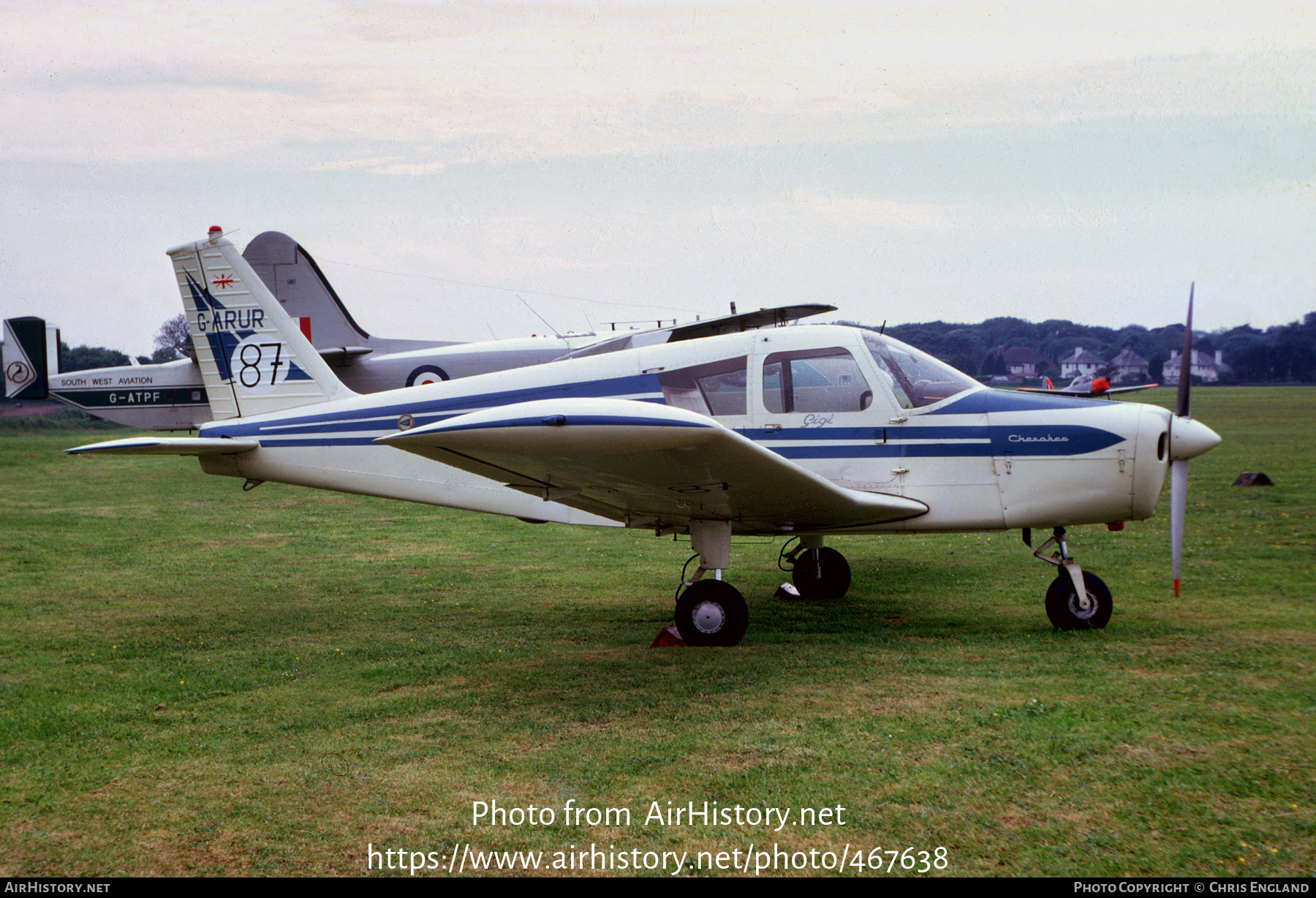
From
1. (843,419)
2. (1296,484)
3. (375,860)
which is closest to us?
(375,860)

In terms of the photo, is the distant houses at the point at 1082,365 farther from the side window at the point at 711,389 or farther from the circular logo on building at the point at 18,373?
the circular logo on building at the point at 18,373

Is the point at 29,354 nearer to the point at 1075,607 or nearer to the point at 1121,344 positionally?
the point at 1075,607

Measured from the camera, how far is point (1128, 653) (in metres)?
6.19

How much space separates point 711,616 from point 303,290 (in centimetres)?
1244

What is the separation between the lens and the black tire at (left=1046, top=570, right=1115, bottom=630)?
6879 millimetres

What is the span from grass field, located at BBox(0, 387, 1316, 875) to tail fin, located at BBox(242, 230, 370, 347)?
20.6ft

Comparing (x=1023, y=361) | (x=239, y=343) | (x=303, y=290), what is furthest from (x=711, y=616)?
(x=1023, y=361)

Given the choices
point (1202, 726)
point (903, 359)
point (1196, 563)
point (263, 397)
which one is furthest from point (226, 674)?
point (1196, 563)

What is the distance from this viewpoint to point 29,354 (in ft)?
62.6

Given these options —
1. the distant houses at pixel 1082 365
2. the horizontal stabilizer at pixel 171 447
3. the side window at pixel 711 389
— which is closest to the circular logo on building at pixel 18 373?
the horizontal stabilizer at pixel 171 447

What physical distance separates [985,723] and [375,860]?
300cm

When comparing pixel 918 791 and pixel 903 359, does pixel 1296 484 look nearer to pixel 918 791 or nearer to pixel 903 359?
pixel 903 359

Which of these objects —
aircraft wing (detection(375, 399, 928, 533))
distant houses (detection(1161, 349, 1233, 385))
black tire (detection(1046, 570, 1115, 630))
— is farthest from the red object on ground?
distant houses (detection(1161, 349, 1233, 385))

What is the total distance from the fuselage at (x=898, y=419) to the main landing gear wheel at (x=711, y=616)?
117cm
